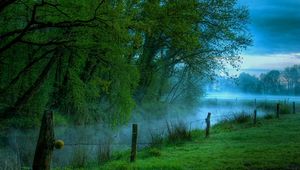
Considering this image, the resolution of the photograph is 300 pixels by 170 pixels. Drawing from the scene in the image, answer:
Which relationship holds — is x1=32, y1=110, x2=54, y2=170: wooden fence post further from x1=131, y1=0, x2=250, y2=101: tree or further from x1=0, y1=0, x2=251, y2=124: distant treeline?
x1=131, y1=0, x2=250, y2=101: tree

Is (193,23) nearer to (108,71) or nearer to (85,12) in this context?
(108,71)

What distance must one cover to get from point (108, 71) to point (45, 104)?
151 inches

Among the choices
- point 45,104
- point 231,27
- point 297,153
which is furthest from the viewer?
point 231,27

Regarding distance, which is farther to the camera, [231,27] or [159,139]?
[231,27]

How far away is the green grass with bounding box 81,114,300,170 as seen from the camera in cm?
1488

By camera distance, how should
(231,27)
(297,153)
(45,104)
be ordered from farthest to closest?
(231,27) → (45,104) → (297,153)

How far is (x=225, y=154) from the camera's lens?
17.5 metres

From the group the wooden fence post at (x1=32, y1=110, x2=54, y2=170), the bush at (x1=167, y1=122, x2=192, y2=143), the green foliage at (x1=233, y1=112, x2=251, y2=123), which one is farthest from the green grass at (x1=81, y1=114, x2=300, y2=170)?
the green foliage at (x1=233, y1=112, x2=251, y2=123)

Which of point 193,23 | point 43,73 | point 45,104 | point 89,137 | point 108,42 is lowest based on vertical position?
point 89,137

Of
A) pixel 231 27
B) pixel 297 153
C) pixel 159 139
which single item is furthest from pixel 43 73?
pixel 231 27

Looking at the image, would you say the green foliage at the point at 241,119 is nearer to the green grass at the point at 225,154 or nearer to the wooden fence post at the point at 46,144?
the green grass at the point at 225,154

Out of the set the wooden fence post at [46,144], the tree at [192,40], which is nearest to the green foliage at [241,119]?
the tree at [192,40]

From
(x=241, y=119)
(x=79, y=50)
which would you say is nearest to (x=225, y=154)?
(x=79, y=50)

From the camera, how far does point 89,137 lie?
25562mm
